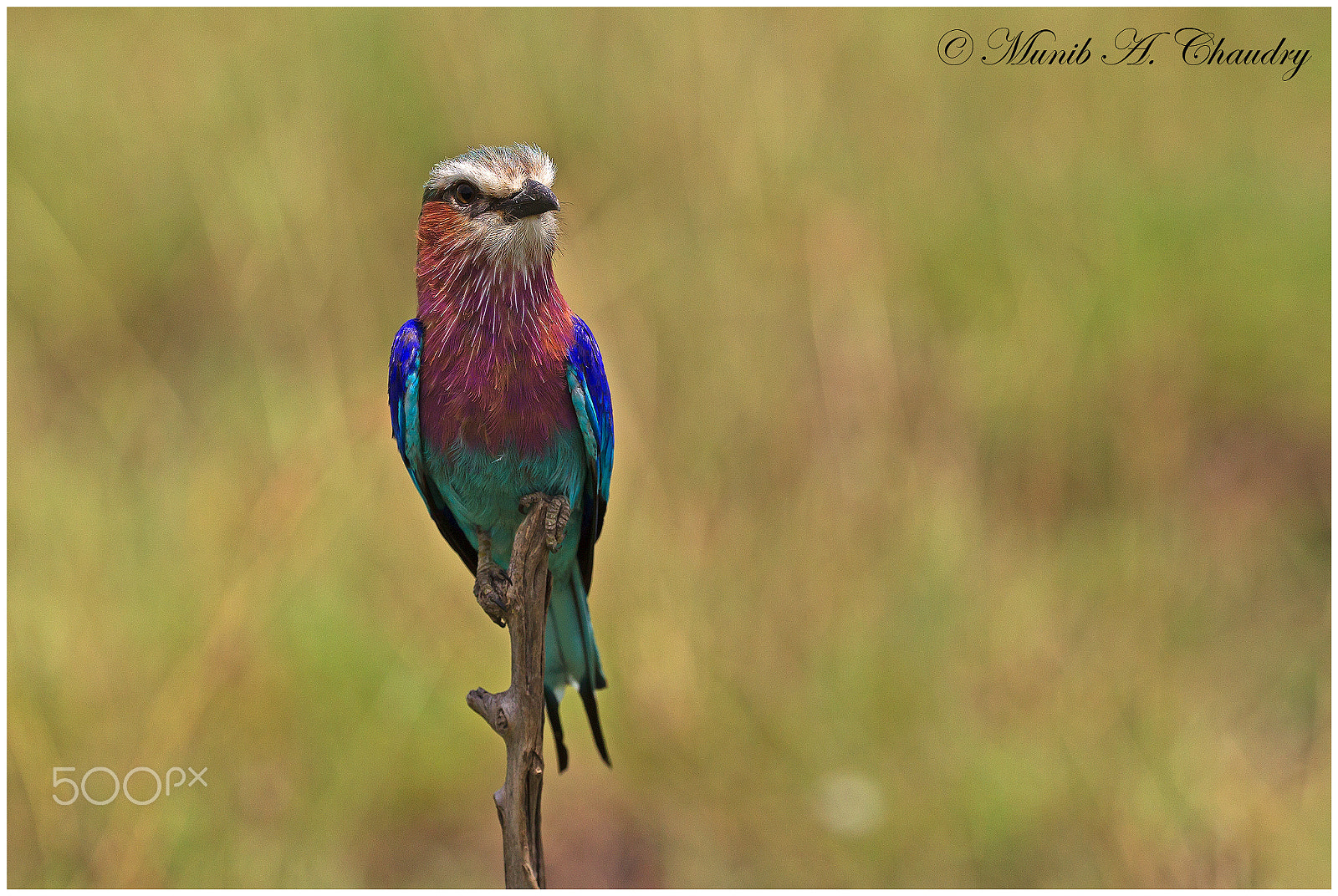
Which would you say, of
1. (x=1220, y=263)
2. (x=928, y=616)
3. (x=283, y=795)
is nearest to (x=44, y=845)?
(x=283, y=795)

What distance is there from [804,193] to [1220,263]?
216cm

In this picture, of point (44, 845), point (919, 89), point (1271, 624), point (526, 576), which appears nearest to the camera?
point (526, 576)

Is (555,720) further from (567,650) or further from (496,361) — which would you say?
(496,361)

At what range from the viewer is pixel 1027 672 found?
4828 millimetres

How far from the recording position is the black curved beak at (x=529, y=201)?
2.53 meters

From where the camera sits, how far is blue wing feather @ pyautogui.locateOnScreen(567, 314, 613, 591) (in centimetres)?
278

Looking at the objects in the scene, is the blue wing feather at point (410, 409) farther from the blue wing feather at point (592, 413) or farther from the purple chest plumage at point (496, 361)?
the blue wing feather at point (592, 413)

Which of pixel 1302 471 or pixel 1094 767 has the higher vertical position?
pixel 1302 471

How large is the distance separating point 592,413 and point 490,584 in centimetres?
56

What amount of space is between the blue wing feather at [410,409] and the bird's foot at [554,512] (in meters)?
0.29

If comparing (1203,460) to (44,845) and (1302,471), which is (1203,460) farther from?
(44,845)

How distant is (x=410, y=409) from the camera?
281cm

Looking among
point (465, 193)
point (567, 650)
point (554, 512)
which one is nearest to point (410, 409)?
point (554, 512)

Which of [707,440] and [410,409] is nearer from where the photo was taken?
[410,409]
